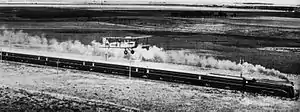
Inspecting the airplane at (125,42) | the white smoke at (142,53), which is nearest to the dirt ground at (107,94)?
the white smoke at (142,53)

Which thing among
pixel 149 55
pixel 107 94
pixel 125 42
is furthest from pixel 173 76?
pixel 107 94

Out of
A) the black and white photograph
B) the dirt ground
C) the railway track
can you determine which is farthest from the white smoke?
the dirt ground

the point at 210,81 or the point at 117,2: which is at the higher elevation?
the point at 117,2

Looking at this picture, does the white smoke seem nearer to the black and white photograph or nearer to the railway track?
the black and white photograph

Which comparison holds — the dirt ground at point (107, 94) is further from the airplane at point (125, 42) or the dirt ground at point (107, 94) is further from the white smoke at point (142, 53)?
the airplane at point (125, 42)

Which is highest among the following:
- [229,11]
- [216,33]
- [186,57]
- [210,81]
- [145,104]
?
[229,11]

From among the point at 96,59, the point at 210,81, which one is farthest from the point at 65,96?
the point at 210,81

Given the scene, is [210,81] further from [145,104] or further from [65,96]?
[65,96]
